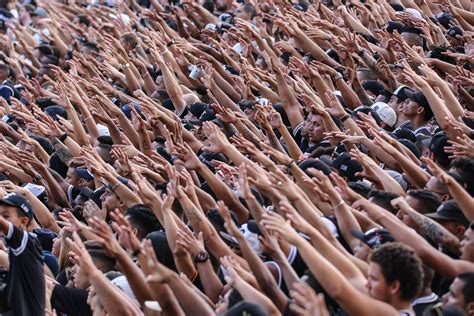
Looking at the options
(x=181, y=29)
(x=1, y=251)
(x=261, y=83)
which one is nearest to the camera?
(x=1, y=251)

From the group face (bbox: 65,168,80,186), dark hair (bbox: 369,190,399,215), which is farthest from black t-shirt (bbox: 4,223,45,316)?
face (bbox: 65,168,80,186)

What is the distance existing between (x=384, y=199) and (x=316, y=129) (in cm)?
217

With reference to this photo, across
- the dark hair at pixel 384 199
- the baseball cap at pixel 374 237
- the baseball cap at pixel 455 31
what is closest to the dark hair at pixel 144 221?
Result: the dark hair at pixel 384 199

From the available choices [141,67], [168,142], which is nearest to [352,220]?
[168,142]

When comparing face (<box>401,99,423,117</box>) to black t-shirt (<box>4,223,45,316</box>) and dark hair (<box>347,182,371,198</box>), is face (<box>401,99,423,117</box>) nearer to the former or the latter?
dark hair (<box>347,182,371,198</box>)

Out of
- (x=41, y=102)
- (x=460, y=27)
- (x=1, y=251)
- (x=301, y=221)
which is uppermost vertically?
(x=301, y=221)

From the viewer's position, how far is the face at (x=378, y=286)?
17.0 feet

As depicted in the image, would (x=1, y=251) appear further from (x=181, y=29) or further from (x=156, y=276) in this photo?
(x=181, y=29)

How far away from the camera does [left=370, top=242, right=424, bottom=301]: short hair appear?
16.9 feet

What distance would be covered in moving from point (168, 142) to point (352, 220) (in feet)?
8.41

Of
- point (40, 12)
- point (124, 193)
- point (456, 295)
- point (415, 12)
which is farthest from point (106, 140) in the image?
point (40, 12)

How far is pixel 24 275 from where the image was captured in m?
6.52

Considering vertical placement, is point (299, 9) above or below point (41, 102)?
above

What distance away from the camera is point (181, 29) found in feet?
44.4
